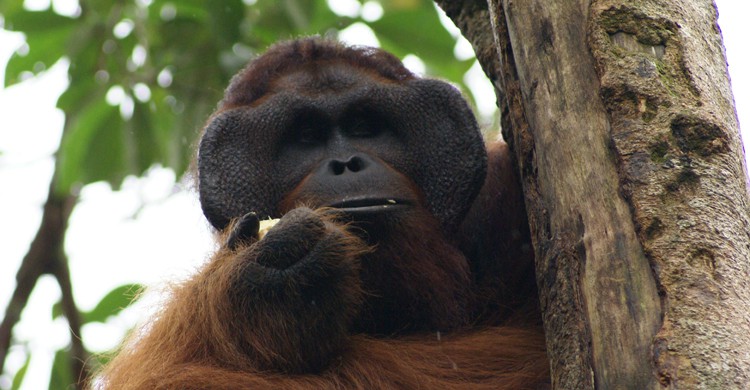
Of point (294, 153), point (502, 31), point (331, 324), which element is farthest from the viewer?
point (294, 153)

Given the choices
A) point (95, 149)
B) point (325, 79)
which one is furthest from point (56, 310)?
point (325, 79)

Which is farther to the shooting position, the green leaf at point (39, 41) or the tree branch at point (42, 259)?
the tree branch at point (42, 259)

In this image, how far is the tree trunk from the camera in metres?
1.99

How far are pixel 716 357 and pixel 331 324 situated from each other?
1264 mm

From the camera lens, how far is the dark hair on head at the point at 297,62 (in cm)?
385

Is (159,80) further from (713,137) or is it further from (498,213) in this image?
(713,137)

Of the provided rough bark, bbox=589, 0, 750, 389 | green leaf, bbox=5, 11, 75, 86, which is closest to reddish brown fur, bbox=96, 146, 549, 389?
rough bark, bbox=589, 0, 750, 389

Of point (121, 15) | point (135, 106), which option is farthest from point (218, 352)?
point (121, 15)

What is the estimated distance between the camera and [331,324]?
2.84 m

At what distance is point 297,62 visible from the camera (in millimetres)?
3926

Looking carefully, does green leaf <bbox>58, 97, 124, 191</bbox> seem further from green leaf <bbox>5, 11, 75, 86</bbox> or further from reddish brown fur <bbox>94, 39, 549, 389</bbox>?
reddish brown fur <bbox>94, 39, 549, 389</bbox>

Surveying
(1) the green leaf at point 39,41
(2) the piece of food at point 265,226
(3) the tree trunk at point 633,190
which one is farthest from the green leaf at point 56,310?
(3) the tree trunk at point 633,190

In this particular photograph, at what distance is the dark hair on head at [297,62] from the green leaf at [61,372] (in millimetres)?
2324

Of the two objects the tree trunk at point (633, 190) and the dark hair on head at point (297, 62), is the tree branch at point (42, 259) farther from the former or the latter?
the tree trunk at point (633, 190)
